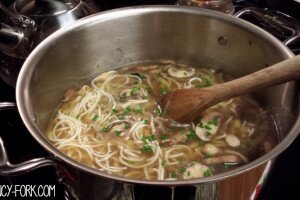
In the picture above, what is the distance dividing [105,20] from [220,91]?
A: 2.42 feet

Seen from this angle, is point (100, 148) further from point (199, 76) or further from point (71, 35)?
point (199, 76)

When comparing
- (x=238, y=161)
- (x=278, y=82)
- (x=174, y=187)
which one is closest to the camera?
(x=174, y=187)

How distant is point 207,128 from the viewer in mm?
1929

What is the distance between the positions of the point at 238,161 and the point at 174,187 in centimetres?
65

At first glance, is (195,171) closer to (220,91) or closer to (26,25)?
(220,91)

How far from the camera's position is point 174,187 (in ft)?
3.96

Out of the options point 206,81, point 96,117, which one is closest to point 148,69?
point 206,81

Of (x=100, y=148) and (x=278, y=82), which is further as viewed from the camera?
(x=100, y=148)

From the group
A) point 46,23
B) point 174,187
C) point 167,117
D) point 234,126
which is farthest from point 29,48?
point 174,187

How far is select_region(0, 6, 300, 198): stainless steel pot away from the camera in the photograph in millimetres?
1853

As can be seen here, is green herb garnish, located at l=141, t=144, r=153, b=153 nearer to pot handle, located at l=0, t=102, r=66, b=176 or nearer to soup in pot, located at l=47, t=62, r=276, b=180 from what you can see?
soup in pot, located at l=47, t=62, r=276, b=180

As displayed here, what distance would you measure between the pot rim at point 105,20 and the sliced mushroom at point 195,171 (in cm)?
45

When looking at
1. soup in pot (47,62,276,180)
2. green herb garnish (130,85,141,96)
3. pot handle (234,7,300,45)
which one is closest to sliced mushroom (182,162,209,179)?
soup in pot (47,62,276,180)

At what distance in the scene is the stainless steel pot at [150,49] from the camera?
1.85 metres
